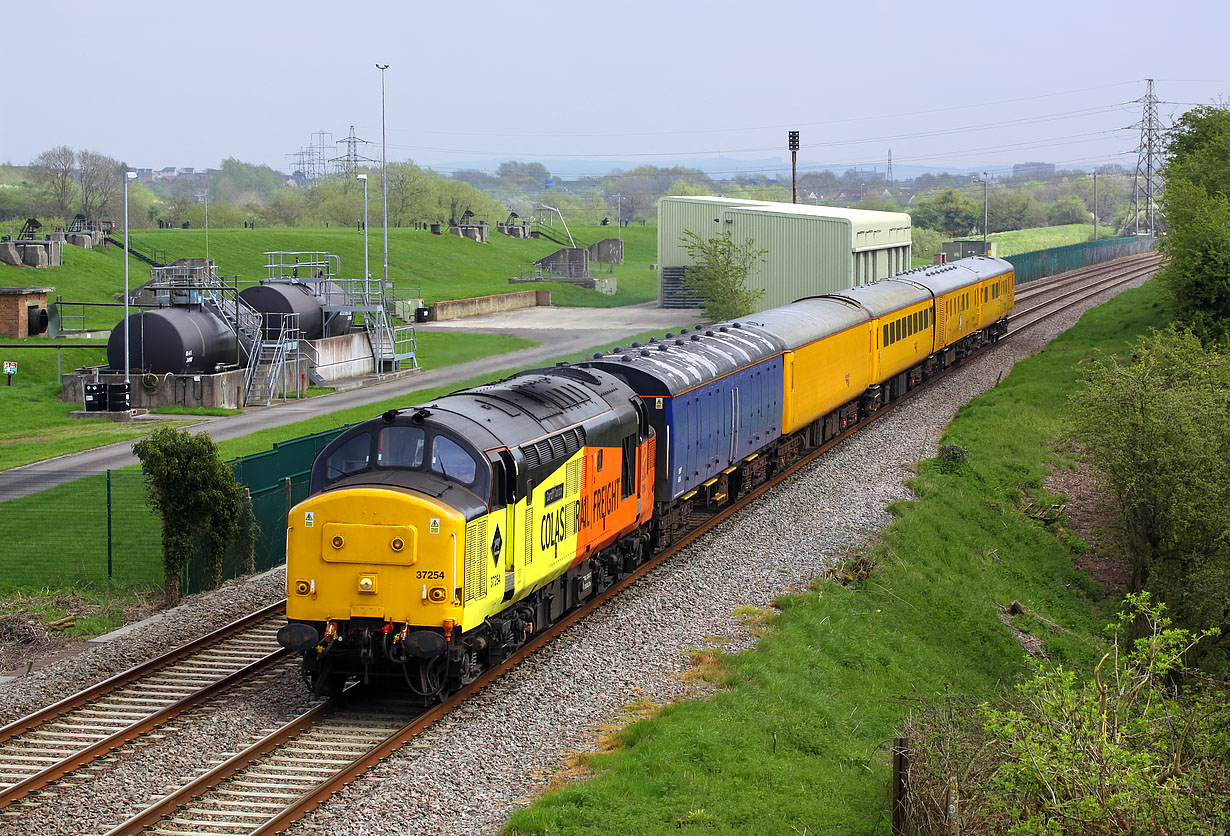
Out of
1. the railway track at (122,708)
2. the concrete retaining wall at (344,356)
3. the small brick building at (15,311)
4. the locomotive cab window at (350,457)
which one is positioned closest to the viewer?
the railway track at (122,708)

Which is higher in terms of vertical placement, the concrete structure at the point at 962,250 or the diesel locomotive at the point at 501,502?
the concrete structure at the point at 962,250

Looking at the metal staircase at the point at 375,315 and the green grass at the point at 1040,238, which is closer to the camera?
the metal staircase at the point at 375,315

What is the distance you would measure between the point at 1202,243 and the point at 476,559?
138 ft

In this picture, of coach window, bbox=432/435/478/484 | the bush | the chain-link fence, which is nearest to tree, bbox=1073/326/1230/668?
the bush

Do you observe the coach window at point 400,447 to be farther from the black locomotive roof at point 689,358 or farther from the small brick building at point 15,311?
the small brick building at point 15,311

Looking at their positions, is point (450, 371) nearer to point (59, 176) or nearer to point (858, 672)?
point (858, 672)

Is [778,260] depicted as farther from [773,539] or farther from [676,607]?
[676,607]

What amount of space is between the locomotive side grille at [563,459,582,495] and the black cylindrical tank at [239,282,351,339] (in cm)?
3439

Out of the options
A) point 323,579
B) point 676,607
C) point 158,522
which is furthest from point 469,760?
point 158,522

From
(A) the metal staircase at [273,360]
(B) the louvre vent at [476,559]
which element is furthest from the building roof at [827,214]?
(B) the louvre vent at [476,559]

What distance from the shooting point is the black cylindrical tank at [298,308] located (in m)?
49.8

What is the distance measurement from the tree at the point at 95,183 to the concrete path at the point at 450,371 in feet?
209

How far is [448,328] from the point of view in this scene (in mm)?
66562

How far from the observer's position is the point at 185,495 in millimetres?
20297
